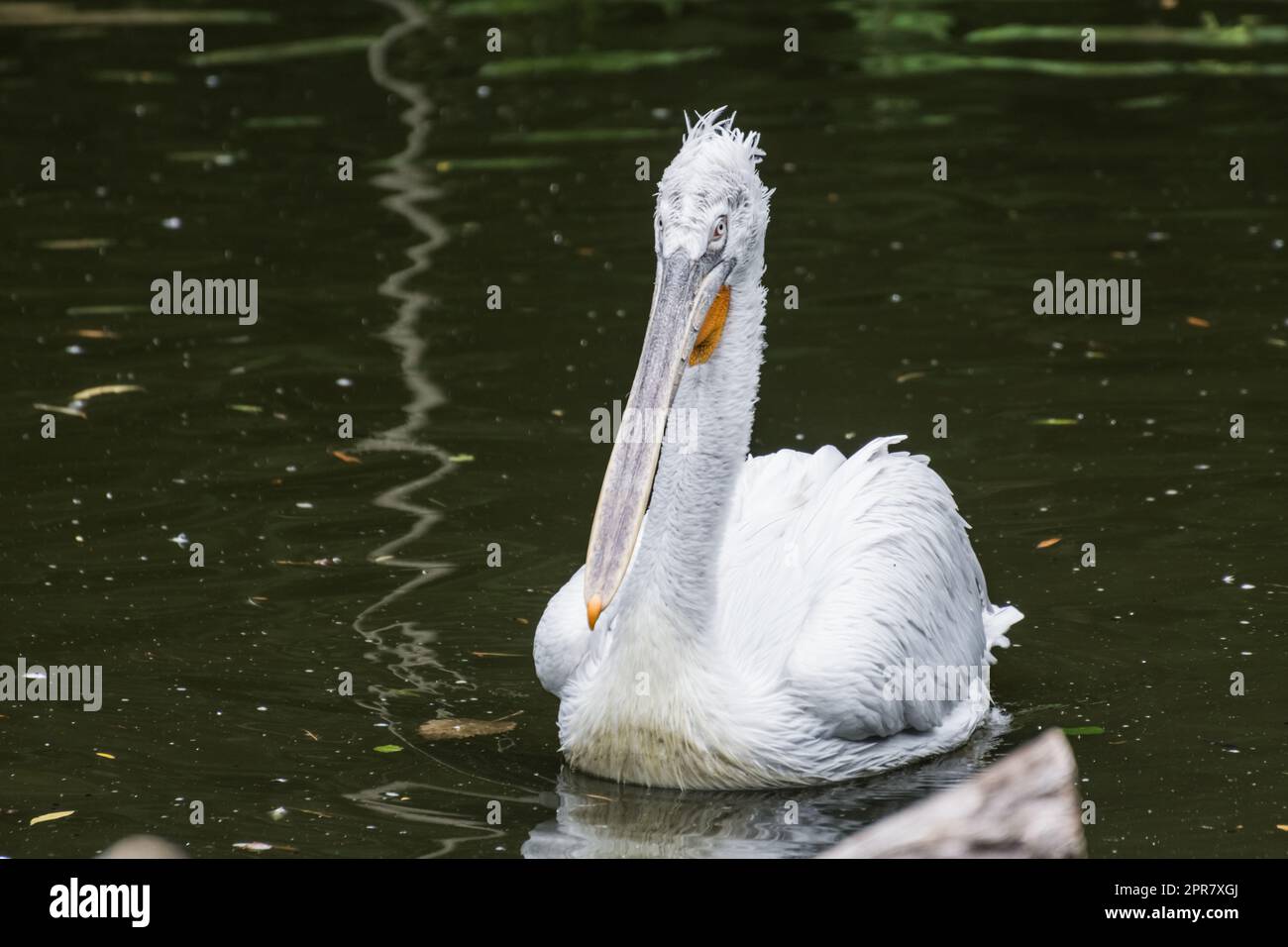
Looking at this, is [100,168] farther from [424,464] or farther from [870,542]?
[870,542]

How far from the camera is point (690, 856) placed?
17.5 ft

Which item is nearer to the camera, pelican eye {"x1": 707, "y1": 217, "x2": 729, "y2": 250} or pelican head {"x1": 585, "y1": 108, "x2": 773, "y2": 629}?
pelican head {"x1": 585, "y1": 108, "x2": 773, "y2": 629}

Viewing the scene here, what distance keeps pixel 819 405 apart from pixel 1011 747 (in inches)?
121

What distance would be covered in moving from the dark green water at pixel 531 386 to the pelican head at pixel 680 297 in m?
0.86

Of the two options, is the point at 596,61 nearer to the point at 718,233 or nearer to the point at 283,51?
the point at 283,51

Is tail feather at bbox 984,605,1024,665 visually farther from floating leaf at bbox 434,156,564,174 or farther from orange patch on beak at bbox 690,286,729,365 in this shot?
floating leaf at bbox 434,156,564,174

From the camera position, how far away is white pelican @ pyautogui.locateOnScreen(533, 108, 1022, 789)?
5434mm

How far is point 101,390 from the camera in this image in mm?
9320

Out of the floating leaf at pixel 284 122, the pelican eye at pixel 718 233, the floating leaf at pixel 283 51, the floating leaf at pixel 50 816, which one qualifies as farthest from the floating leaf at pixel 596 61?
the floating leaf at pixel 50 816

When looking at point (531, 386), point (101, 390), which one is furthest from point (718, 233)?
point (101, 390)

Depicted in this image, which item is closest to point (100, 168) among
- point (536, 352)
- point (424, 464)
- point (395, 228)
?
point (395, 228)

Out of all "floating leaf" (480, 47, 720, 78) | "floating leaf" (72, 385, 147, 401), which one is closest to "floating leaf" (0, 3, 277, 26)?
"floating leaf" (480, 47, 720, 78)
